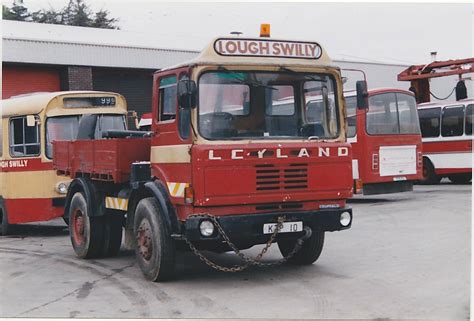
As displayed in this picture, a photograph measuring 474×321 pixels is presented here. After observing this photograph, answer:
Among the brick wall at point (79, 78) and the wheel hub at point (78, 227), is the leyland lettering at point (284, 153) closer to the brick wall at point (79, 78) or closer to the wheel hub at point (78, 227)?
the wheel hub at point (78, 227)

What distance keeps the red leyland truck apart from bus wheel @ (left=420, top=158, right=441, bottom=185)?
13934 mm

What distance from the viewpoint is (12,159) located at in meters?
13.6

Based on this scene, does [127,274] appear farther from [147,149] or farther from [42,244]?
[42,244]

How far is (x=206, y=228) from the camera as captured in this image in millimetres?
7910

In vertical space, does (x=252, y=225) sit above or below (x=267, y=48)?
below

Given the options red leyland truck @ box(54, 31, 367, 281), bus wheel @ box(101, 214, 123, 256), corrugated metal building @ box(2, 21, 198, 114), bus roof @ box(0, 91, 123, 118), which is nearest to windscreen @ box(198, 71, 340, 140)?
red leyland truck @ box(54, 31, 367, 281)

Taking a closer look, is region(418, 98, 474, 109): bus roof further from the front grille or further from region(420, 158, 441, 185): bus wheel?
the front grille

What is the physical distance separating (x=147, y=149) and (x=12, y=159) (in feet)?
16.8

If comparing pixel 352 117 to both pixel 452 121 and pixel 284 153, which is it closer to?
pixel 452 121

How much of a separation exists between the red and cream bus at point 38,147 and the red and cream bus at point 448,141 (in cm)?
1156

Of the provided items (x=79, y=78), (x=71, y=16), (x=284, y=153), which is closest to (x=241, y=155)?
(x=284, y=153)

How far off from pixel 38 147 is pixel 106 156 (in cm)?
407

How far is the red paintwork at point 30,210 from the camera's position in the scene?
13.1 metres

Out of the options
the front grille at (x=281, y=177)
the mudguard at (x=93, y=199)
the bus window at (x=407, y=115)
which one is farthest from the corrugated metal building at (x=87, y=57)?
the front grille at (x=281, y=177)
